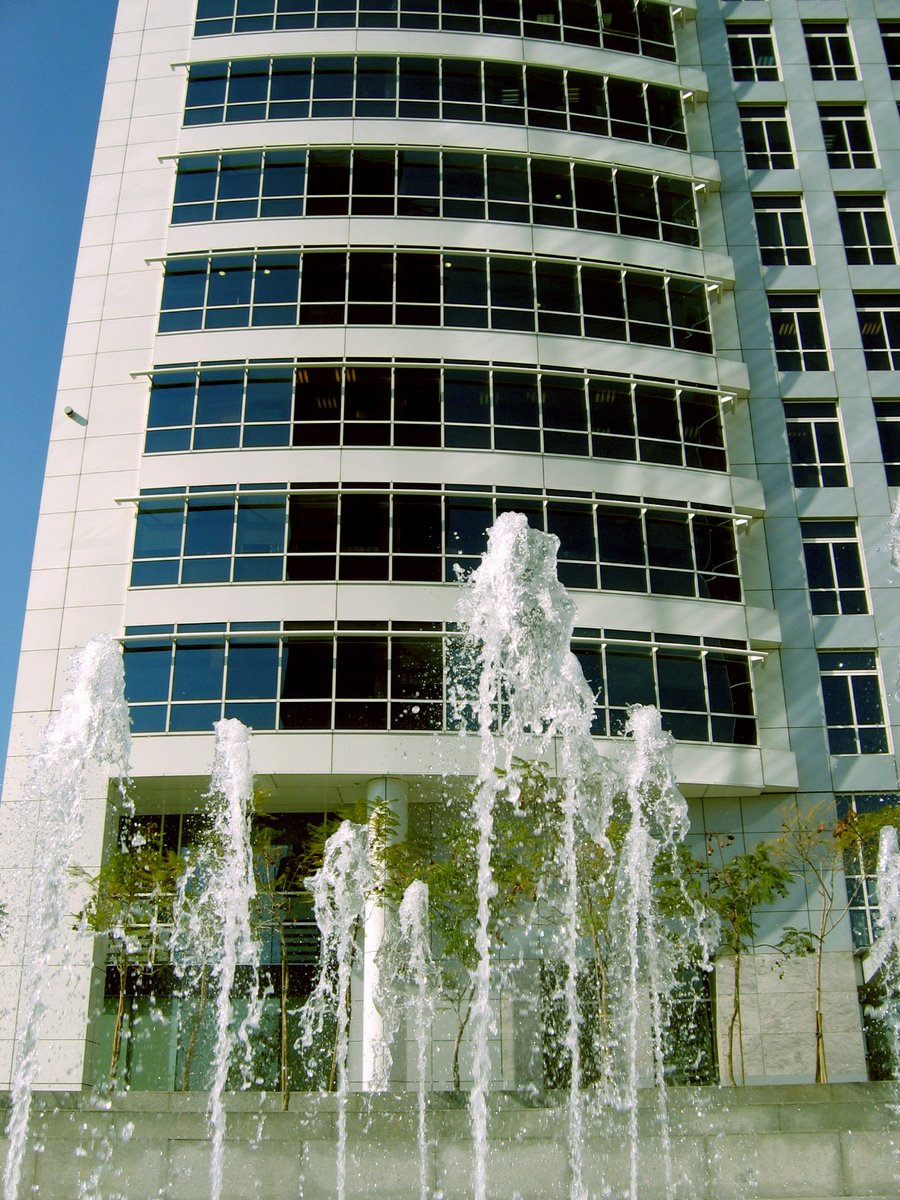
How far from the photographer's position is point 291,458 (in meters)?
24.8

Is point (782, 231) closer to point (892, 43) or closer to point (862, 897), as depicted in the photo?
point (892, 43)

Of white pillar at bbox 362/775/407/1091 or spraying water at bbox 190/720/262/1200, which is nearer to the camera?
spraying water at bbox 190/720/262/1200

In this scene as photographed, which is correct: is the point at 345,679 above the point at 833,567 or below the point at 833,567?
below

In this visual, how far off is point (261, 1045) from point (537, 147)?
2040 centimetres

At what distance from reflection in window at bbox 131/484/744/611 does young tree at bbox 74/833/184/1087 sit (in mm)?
5904

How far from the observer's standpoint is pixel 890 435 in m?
28.1

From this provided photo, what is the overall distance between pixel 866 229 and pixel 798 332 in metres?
3.63

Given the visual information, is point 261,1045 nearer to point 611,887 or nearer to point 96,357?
point 611,887

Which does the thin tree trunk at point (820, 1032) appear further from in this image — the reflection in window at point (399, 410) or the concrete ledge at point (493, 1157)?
the reflection in window at point (399, 410)

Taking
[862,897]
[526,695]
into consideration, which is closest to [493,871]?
[526,695]

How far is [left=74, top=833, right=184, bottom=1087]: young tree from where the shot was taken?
20.4 metres

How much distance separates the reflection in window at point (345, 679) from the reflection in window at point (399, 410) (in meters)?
4.22

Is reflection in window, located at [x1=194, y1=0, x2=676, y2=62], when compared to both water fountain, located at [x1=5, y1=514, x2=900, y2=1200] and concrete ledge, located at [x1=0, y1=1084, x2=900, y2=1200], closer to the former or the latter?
water fountain, located at [x1=5, y1=514, x2=900, y2=1200]

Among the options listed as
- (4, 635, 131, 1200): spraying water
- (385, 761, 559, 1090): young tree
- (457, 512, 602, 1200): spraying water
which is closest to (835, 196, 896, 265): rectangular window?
(457, 512, 602, 1200): spraying water
